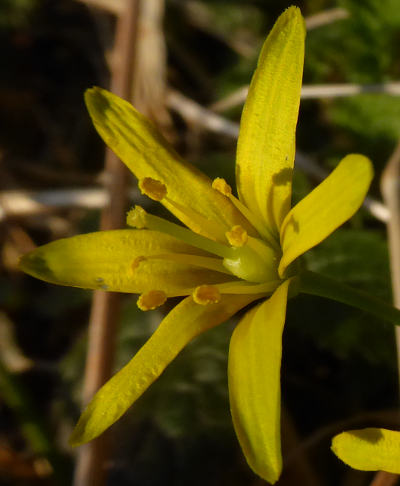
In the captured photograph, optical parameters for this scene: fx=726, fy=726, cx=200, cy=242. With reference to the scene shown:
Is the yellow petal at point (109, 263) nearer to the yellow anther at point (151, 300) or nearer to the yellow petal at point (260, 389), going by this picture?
the yellow anther at point (151, 300)

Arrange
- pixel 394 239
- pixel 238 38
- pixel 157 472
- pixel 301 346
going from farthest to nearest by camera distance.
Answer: pixel 238 38 → pixel 301 346 → pixel 157 472 → pixel 394 239

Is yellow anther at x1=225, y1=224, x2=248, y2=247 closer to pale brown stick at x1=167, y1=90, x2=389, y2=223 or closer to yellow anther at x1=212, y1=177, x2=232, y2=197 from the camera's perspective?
yellow anther at x1=212, y1=177, x2=232, y2=197

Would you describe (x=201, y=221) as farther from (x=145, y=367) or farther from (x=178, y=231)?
(x=145, y=367)

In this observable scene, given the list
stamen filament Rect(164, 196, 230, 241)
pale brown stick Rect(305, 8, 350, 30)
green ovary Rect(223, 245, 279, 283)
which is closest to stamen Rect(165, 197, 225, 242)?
stamen filament Rect(164, 196, 230, 241)

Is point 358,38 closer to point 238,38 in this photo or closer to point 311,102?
point 311,102

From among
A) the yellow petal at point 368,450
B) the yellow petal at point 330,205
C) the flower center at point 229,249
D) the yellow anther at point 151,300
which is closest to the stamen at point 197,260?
the flower center at point 229,249

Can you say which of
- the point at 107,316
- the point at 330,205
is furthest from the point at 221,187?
the point at 107,316

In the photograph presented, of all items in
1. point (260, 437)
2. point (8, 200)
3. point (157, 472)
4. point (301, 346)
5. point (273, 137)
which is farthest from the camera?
point (8, 200)

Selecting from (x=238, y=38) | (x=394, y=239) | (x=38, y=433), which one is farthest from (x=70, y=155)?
(x=394, y=239)
